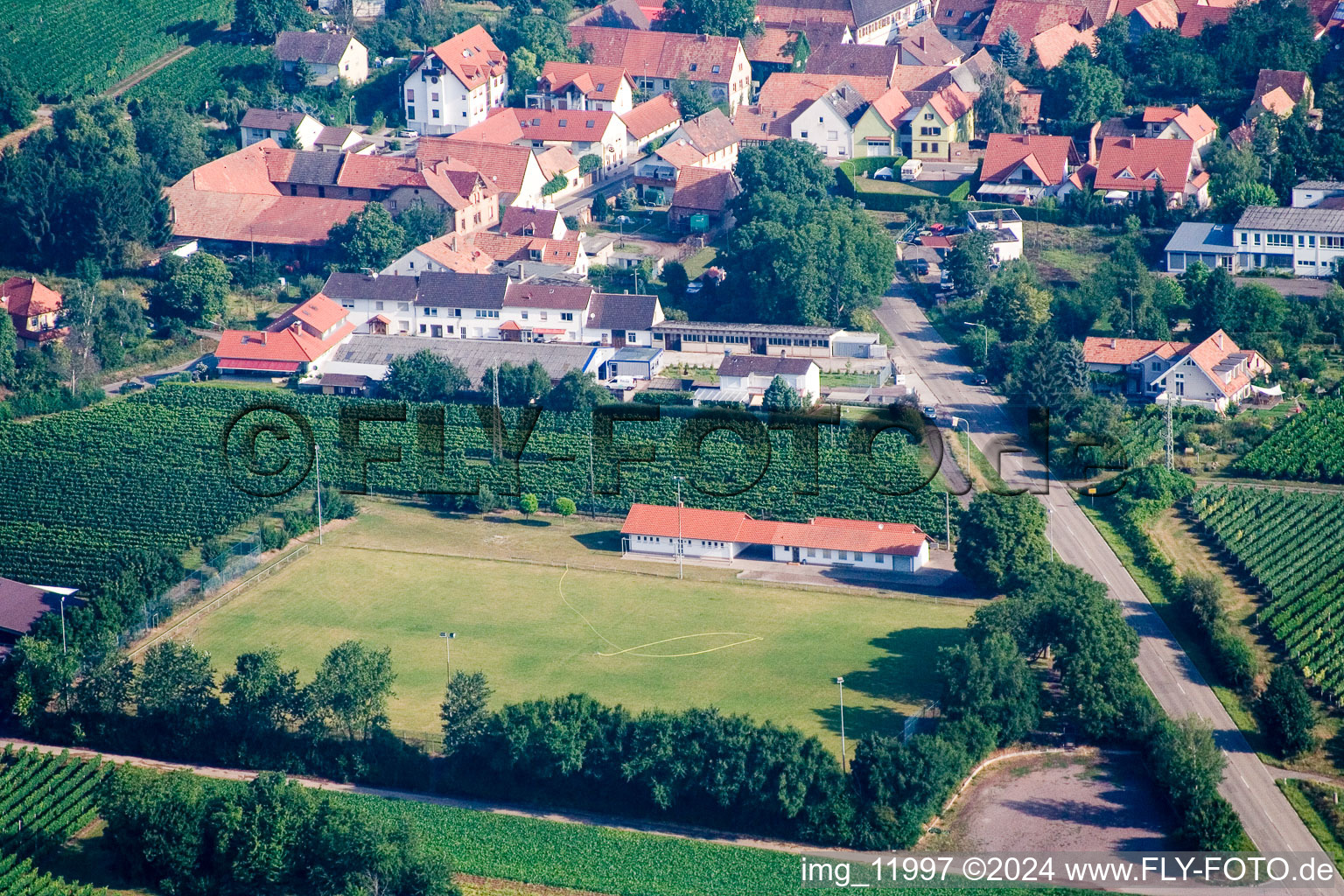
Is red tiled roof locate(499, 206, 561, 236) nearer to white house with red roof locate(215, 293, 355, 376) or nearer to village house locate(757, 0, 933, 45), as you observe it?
white house with red roof locate(215, 293, 355, 376)

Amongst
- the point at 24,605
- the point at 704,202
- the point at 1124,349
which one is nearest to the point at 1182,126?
the point at 1124,349

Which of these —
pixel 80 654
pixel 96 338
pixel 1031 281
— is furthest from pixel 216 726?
pixel 1031 281

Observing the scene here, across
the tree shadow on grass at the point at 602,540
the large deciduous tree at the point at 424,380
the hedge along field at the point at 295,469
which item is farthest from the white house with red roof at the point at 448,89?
the tree shadow on grass at the point at 602,540

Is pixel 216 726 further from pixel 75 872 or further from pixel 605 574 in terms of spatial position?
pixel 605 574

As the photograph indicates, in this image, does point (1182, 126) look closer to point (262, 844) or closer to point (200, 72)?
point (200, 72)

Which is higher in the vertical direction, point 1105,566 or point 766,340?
point 766,340

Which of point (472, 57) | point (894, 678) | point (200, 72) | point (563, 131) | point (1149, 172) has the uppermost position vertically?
point (472, 57)

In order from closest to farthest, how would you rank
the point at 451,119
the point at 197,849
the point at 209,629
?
the point at 197,849 → the point at 209,629 → the point at 451,119
